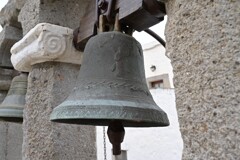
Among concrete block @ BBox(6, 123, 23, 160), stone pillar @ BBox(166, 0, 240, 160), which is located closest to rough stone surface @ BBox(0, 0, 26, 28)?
concrete block @ BBox(6, 123, 23, 160)

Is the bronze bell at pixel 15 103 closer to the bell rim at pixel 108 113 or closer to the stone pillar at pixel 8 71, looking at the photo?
the stone pillar at pixel 8 71

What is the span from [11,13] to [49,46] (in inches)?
23.0

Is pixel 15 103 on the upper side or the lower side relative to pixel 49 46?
lower

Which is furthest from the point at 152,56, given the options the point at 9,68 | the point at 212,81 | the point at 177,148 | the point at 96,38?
the point at 212,81

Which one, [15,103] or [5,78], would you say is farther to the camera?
[5,78]

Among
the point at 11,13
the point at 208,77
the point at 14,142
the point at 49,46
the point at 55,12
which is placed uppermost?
the point at 11,13

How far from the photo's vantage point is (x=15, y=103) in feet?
4.48

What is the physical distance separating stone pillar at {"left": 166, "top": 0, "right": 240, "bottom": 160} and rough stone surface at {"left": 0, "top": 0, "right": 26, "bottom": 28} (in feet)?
3.47

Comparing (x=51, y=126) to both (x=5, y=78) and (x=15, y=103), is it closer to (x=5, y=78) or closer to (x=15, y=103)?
(x=15, y=103)

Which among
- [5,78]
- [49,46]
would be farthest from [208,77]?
[5,78]

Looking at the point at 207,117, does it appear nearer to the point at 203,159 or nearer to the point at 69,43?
the point at 203,159


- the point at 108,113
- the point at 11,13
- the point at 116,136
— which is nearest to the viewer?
the point at 108,113

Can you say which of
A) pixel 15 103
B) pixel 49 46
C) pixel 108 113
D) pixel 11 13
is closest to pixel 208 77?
pixel 108 113

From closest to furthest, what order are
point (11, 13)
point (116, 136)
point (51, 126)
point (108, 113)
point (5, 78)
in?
point (108, 113) → point (116, 136) → point (51, 126) → point (11, 13) → point (5, 78)
